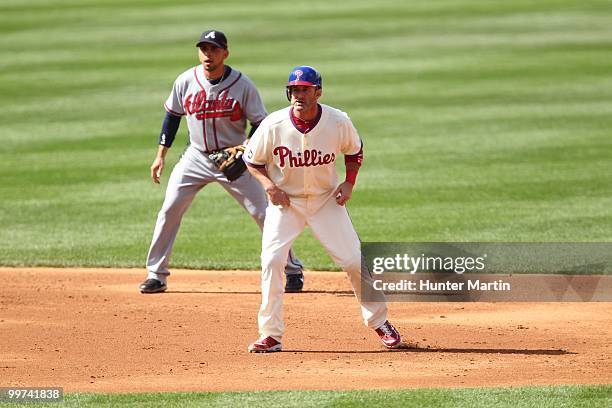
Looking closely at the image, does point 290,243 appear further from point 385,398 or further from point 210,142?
point 210,142

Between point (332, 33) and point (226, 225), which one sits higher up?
point (332, 33)

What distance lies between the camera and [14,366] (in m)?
7.23

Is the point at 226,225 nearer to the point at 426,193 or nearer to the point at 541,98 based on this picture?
the point at 426,193

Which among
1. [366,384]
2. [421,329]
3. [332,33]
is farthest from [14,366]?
[332,33]

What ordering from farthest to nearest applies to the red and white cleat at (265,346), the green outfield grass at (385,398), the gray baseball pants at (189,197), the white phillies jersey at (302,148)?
the gray baseball pants at (189,197), the red and white cleat at (265,346), the white phillies jersey at (302,148), the green outfield grass at (385,398)

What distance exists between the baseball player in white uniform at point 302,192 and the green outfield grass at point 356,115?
318 cm

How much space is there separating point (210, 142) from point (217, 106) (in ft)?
1.04

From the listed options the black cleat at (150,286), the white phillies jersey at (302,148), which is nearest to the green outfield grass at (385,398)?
the white phillies jersey at (302,148)

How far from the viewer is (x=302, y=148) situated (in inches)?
286

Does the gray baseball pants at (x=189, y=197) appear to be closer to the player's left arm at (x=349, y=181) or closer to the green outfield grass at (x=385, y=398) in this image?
the player's left arm at (x=349, y=181)

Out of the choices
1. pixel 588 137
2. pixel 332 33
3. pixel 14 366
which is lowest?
pixel 14 366

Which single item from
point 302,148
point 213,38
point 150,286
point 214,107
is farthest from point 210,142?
point 302,148

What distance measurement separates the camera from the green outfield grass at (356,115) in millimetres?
11570

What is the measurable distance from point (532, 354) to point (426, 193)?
5.43 metres
